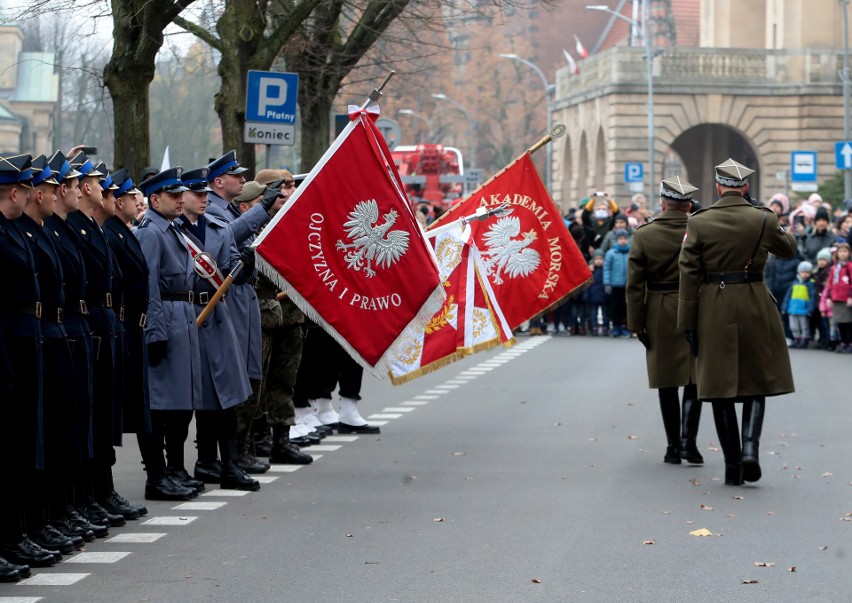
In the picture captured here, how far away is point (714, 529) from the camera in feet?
33.9

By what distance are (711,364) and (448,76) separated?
296 ft

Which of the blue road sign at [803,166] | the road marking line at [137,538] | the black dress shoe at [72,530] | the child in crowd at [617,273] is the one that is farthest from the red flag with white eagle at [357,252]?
the blue road sign at [803,166]

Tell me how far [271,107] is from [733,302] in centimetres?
862

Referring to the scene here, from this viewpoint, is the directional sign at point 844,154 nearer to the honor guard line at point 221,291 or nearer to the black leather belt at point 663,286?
the black leather belt at point 663,286

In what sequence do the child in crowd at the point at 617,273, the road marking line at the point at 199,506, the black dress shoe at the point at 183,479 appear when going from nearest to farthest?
the road marking line at the point at 199,506 → the black dress shoe at the point at 183,479 → the child in crowd at the point at 617,273

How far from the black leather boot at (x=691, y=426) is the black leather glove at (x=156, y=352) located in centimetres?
392

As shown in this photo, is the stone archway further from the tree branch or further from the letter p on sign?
the letter p on sign

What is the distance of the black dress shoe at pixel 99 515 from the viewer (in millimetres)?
10258

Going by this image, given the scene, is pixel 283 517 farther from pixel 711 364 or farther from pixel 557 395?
pixel 557 395

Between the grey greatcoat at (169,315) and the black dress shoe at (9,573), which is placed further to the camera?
the grey greatcoat at (169,315)

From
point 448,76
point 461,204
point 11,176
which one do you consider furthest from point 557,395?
point 448,76

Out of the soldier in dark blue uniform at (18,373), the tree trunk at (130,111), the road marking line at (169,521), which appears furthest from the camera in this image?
the tree trunk at (130,111)

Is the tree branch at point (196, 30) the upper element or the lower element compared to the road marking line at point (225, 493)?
upper

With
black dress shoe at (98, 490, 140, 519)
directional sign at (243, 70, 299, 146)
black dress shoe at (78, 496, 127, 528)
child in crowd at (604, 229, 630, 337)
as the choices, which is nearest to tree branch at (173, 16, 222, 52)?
directional sign at (243, 70, 299, 146)
